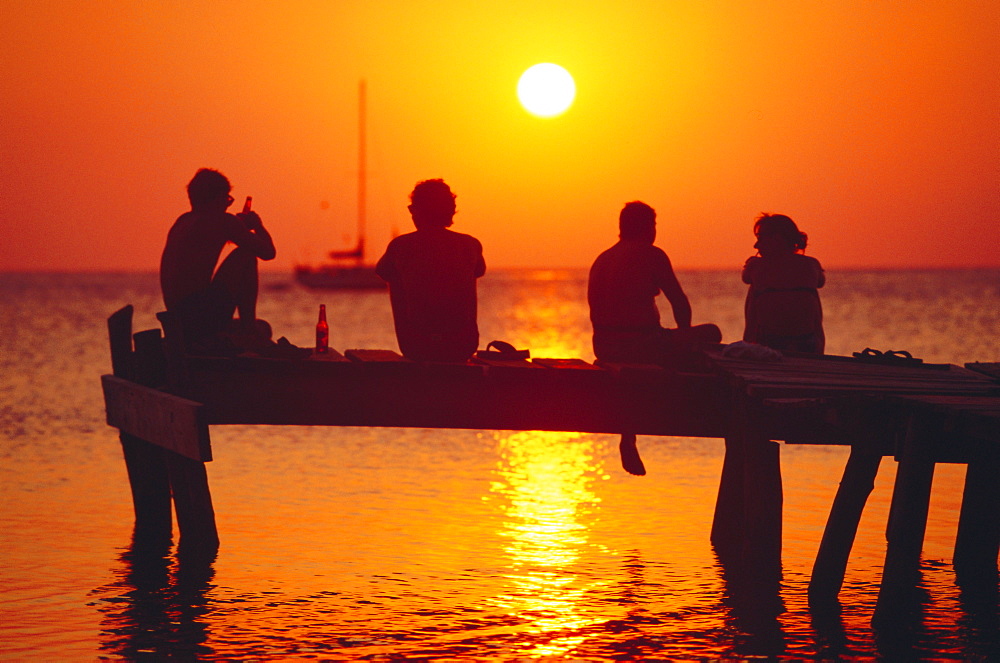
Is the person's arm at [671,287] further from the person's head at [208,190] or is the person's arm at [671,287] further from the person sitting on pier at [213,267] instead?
the person's head at [208,190]

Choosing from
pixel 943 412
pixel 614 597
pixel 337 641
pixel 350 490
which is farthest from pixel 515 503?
pixel 943 412

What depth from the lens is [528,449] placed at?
66.7 feet

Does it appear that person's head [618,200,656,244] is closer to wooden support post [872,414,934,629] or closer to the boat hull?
wooden support post [872,414,934,629]

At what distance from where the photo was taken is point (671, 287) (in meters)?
11.5

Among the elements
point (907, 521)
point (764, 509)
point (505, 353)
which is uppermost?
point (505, 353)

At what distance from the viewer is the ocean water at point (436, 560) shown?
358 inches

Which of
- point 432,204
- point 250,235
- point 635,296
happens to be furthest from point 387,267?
point 635,296

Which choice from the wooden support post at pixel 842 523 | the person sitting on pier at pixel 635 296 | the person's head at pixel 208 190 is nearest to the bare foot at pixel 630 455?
the person sitting on pier at pixel 635 296

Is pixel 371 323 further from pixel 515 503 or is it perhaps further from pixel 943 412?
pixel 943 412

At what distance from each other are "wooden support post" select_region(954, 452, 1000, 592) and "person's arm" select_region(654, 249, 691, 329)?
102 inches

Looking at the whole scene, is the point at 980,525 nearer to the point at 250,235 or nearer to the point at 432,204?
the point at 432,204

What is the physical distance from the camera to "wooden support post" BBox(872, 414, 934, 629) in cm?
842

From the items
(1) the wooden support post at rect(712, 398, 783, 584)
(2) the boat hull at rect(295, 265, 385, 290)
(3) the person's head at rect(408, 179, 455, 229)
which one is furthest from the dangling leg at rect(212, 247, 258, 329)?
(2) the boat hull at rect(295, 265, 385, 290)

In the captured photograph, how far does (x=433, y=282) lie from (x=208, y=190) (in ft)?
6.62
